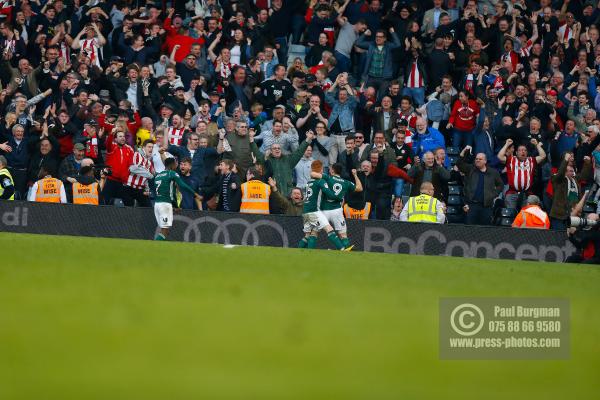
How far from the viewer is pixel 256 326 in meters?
14.0

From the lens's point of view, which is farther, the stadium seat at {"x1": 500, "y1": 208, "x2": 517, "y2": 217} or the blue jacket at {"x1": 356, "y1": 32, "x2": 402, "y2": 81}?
the blue jacket at {"x1": 356, "y1": 32, "x2": 402, "y2": 81}

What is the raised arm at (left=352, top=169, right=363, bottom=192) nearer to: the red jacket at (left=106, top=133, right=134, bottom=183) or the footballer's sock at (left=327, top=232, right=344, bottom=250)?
the footballer's sock at (left=327, top=232, right=344, bottom=250)

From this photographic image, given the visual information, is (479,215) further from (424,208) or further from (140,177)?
(140,177)

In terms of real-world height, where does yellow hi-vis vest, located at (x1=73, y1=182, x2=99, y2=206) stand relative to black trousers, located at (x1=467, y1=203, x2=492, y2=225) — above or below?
above

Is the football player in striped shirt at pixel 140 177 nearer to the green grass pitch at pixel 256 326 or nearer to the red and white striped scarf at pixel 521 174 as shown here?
the green grass pitch at pixel 256 326

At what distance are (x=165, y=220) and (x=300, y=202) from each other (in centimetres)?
275

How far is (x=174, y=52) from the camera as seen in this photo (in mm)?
29531

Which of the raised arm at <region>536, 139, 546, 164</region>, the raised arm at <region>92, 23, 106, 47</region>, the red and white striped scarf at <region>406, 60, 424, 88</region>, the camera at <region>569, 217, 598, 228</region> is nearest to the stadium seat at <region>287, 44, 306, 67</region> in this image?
the red and white striped scarf at <region>406, 60, 424, 88</region>

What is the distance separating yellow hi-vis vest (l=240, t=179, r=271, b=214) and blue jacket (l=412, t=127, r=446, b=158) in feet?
10.7

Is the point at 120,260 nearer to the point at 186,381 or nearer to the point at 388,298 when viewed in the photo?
A: the point at 388,298

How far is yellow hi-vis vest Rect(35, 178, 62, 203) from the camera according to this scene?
85.8 ft

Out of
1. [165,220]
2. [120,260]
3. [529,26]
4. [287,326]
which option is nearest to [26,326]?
[287,326]

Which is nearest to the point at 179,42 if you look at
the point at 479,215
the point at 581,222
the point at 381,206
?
the point at 381,206
